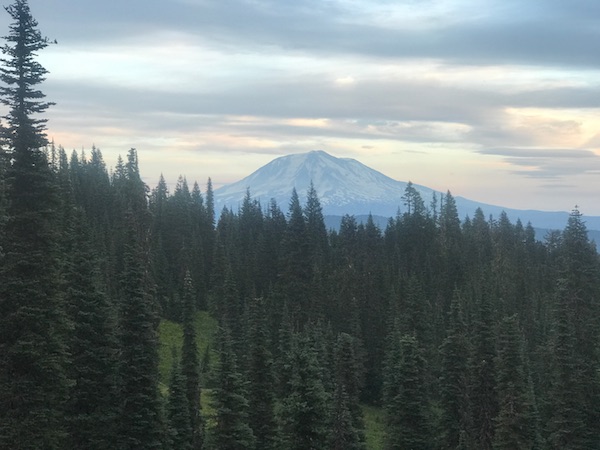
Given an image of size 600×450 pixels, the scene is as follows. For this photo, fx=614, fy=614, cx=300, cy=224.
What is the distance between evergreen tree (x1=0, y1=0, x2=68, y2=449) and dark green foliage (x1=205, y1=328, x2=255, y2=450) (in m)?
9.10

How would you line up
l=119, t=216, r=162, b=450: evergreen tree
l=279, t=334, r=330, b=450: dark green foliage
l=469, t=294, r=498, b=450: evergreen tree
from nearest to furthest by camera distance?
l=119, t=216, r=162, b=450: evergreen tree < l=279, t=334, r=330, b=450: dark green foliage < l=469, t=294, r=498, b=450: evergreen tree

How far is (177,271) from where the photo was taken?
105 m

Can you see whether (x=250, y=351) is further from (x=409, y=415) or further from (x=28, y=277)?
(x=28, y=277)

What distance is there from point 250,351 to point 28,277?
1928cm

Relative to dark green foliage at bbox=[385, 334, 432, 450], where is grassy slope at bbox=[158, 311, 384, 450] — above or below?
below

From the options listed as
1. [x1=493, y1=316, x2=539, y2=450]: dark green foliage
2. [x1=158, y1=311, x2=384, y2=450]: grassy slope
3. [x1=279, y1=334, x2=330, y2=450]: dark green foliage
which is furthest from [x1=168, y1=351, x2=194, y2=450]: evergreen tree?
[x1=493, y1=316, x2=539, y2=450]: dark green foliage

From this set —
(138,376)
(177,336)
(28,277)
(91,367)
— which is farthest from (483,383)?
(177,336)

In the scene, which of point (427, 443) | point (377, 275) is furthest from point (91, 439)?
point (377, 275)

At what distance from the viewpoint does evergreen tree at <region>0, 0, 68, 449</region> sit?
2336cm

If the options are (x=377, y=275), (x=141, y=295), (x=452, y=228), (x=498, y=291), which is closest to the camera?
(x=141, y=295)

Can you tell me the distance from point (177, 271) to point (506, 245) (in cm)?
7886

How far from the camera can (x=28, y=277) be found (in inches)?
957

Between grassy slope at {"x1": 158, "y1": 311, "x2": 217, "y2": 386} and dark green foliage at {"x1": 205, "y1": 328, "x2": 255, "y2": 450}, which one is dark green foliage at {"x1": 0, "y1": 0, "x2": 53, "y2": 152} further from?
grassy slope at {"x1": 158, "y1": 311, "x2": 217, "y2": 386}

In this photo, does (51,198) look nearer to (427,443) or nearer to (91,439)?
(91,439)
